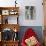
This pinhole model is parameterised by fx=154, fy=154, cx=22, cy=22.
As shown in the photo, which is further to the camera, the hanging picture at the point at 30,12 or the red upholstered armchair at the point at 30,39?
the hanging picture at the point at 30,12

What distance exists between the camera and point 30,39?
15.2 ft

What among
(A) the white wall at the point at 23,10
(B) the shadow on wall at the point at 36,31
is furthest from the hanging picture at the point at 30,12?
(B) the shadow on wall at the point at 36,31

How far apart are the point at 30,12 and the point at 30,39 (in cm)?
88

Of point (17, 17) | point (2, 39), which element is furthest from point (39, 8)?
point (2, 39)

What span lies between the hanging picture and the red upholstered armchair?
0.39m

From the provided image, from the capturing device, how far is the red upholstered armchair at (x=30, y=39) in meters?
4.60

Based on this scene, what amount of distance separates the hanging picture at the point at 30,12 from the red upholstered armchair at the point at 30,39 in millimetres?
393

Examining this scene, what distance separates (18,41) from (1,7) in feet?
3.87

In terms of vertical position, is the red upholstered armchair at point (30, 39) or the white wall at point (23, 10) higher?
the white wall at point (23, 10)

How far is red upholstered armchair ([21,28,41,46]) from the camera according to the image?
4.60 meters

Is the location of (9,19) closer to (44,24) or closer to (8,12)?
(8,12)

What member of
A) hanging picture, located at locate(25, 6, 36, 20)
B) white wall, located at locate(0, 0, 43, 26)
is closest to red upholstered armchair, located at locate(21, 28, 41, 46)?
white wall, located at locate(0, 0, 43, 26)

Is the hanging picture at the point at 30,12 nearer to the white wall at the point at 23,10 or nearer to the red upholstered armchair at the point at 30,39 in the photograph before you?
the white wall at the point at 23,10

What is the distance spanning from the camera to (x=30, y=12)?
4.93 m
